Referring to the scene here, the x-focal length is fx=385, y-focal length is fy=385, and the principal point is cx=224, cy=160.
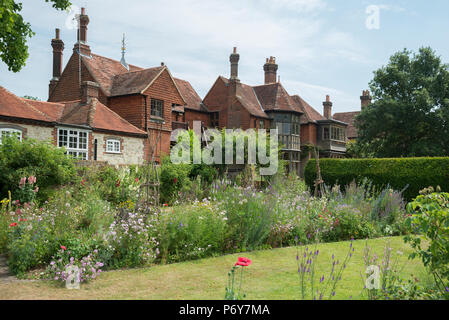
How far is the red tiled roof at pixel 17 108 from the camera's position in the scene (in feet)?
65.2

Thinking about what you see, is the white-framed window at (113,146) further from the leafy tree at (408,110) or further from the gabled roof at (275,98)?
the leafy tree at (408,110)

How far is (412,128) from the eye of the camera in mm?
31688

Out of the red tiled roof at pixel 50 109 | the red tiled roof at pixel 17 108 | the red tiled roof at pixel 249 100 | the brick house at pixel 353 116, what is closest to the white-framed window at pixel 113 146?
the red tiled roof at pixel 50 109

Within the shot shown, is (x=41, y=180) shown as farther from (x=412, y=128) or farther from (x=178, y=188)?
(x=412, y=128)

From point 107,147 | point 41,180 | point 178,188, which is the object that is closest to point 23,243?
point 41,180

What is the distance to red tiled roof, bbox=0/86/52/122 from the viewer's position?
65.2 ft

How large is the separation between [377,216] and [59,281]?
8.96 meters

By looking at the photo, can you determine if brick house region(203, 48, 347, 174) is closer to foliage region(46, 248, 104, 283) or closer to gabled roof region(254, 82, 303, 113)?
gabled roof region(254, 82, 303, 113)

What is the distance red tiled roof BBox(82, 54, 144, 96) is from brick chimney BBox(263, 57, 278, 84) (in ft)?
52.3

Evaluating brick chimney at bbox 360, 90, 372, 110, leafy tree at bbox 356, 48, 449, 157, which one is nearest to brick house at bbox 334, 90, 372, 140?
brick chimney at bbox 360, 90, 372, 110

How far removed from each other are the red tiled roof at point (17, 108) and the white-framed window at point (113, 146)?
3.86 meters

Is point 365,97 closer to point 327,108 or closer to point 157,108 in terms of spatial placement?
point 327,108
